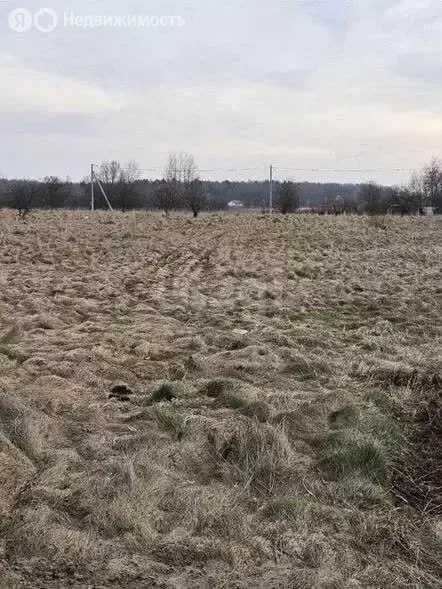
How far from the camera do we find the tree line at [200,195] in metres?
43.7

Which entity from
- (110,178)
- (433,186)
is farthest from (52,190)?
(433,186)

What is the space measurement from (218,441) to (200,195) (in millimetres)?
37525

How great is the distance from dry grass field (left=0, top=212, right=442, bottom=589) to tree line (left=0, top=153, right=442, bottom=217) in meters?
31.5

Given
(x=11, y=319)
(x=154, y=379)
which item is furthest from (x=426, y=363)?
(x=11, y=319)

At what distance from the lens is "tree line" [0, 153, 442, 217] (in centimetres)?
4372

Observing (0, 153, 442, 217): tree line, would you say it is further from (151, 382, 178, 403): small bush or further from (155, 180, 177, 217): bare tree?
(151, 382, 178, 403): small bush

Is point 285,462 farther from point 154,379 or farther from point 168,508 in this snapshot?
point 154,379

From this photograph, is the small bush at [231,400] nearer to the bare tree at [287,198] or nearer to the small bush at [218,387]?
the small bush at [218,387]

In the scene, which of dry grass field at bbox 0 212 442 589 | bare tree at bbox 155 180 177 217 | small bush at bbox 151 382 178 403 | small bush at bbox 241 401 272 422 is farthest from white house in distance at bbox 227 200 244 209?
small bush at bbox 241 401 272 422

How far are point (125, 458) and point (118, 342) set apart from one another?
121 inches

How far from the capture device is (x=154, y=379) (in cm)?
558

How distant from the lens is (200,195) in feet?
134

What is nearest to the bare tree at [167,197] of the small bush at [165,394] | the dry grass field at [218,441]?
the dry grass field at [218,441]

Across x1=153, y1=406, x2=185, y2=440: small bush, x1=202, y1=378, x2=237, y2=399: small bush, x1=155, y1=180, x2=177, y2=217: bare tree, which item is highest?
x1=155, y1=180, x2=177, y2=217: bare tree
